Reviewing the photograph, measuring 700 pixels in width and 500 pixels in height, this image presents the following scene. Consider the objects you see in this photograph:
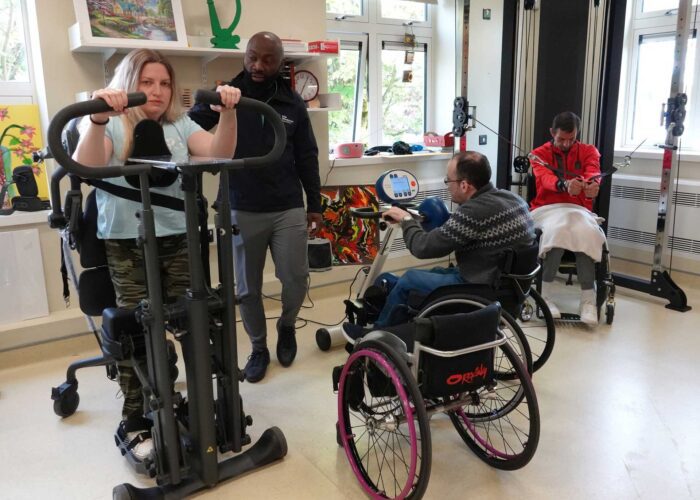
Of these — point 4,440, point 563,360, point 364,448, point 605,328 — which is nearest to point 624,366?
point 563,360

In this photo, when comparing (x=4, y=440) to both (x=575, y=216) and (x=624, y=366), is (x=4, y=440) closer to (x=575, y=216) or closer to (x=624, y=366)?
(x=624, y=366)

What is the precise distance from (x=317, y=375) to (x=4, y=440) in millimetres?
1316

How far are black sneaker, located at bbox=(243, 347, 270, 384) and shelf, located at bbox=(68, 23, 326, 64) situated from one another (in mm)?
1586

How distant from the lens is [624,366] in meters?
2.93

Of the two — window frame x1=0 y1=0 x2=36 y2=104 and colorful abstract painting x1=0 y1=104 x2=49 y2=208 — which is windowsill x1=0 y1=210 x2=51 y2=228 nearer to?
colorful abstract painting x1=0 y1=104 x2=49 y2=208

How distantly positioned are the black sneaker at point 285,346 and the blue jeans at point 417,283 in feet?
2.18

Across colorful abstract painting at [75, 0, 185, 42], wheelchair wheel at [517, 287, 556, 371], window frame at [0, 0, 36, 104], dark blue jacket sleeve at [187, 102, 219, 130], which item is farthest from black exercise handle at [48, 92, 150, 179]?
wheelchair wheel at [517, 287, 556, 371]

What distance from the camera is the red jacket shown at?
373cm

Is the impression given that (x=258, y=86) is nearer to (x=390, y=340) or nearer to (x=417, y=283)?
(x=417, y=283)

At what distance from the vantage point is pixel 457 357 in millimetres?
1804

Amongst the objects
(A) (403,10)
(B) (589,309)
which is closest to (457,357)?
(B) (589,309)

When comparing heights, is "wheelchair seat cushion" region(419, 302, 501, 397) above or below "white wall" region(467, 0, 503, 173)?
below

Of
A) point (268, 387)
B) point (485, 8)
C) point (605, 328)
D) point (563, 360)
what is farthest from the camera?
point (485, 8)

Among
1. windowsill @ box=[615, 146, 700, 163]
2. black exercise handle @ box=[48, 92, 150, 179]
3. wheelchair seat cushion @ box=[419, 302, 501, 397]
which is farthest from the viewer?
windowsill @ box=[615, 146, 700, 163]
